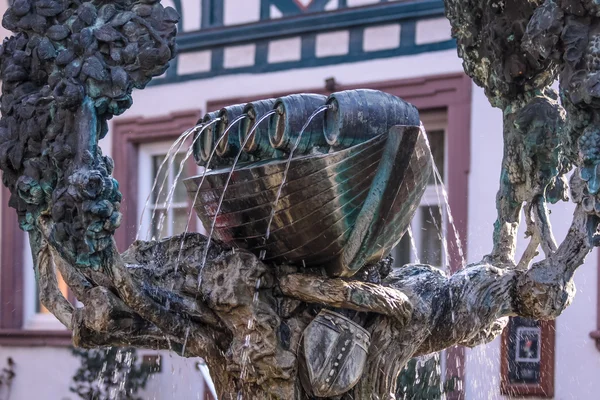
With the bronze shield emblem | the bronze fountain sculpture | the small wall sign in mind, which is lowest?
the small wall sign

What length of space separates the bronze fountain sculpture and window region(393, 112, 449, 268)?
22.4 ft

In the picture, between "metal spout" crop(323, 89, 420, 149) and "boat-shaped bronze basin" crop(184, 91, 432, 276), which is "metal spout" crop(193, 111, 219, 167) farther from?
"metal spout" crop(323, 89, 420, 149)

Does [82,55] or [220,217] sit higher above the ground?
[82,55]

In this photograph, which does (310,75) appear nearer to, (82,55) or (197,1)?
(197,1)

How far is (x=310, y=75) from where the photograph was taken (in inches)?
527

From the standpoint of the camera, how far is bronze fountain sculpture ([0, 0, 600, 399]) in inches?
191

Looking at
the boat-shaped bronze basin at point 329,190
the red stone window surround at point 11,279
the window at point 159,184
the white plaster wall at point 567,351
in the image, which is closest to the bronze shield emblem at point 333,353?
the boat-shaped bronze basin at point 329,190

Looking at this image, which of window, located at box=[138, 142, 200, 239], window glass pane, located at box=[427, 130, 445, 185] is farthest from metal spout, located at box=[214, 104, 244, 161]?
window, located at box=[138, 142, 200, 239]

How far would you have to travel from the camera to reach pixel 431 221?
41.1ft

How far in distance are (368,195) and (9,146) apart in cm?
123

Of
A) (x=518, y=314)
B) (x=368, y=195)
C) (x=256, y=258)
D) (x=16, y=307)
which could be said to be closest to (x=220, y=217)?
(x=256, y=258)

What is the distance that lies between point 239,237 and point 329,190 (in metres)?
0.41

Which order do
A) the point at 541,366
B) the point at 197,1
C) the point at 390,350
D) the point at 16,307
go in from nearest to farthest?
the point at 390,350, the point at 541,366, the point at 197,1, the point at 16,307

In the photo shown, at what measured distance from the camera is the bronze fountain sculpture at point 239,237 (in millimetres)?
4855
